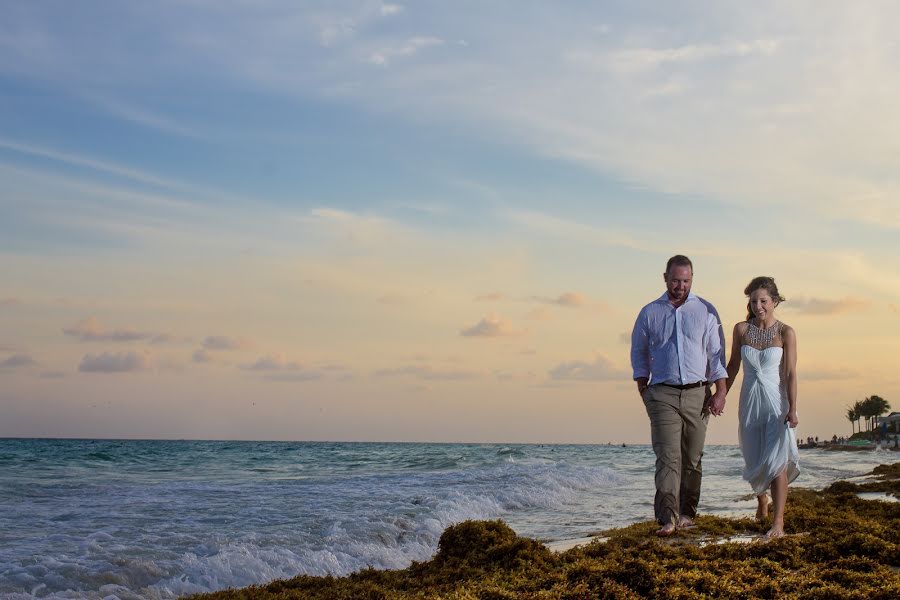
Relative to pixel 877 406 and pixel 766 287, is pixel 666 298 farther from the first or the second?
pixel 877 406

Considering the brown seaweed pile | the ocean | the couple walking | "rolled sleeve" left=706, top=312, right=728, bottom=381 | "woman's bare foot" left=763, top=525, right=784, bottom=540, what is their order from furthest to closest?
the ocean → "rolled sleeve" left=706, top=312, right=728, bottom=381 → the couple walking → "woman's bare foot" left=763, top=525, right=784, bottom=540 → the brown seaweed pile

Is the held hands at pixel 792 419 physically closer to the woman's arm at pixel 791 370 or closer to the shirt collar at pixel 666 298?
the woman's arm at pixel 791 370

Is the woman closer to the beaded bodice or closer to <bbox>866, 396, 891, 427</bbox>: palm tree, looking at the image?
the beaded bodice

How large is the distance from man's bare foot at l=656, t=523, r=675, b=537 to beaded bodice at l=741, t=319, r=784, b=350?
6.21 ft

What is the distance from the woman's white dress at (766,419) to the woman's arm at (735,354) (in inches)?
2.5

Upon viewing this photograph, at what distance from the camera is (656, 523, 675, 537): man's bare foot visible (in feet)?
24.2

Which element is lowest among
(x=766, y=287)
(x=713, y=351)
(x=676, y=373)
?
(x=676, y=373)

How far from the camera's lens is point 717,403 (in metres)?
7.57

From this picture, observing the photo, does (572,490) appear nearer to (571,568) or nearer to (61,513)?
(61,513)

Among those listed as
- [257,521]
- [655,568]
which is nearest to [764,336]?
[655,568]

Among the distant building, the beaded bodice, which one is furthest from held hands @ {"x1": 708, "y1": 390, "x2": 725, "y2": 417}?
the distant building

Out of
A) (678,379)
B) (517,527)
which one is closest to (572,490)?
(517,527)

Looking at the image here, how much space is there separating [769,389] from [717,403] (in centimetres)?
51

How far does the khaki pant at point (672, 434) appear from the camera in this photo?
735cm
